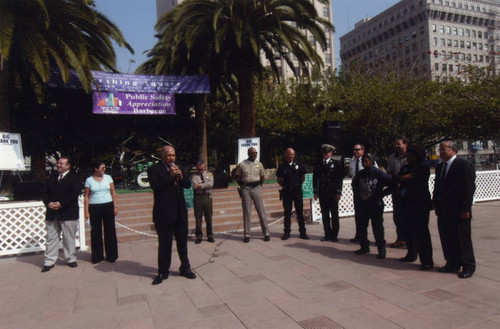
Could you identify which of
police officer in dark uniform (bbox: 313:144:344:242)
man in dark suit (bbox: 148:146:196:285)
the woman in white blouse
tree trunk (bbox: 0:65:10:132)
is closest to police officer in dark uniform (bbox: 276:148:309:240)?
police officer in dark uniform (bbox: 313:144:344:242)

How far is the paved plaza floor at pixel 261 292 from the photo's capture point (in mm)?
3443

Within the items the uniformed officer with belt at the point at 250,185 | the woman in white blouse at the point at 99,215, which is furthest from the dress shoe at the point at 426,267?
the woman in white blouse at the point at 99,215

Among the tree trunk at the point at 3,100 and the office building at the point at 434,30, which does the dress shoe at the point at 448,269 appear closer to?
the tree trunk at the point at 3,100

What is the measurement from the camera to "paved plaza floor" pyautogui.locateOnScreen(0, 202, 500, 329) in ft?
11.3

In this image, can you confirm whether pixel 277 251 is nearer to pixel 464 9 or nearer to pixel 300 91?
pixel 300 91

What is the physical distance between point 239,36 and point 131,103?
5579 mm

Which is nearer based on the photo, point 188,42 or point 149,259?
point 149,259

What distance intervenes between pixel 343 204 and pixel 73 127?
14907mm

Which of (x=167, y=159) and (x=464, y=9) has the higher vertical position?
(x=464, y=9)

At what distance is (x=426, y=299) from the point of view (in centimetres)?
375

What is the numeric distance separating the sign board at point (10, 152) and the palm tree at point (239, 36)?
6.15 m

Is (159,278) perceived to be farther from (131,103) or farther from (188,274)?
(131,103)

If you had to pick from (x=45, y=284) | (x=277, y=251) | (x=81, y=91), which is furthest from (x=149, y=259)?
(x=81, y=91)

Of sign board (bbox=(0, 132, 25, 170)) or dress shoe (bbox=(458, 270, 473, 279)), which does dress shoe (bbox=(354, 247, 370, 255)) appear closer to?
dress shoe (bbox=(458, 270, 473, 279))
